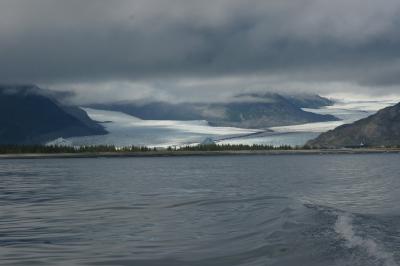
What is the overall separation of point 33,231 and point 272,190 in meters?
39.8

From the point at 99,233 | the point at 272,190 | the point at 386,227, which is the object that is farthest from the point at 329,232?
the point at 272,190

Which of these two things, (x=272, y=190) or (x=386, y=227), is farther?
(x=272, y=190)

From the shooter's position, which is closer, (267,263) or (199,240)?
(267,263)

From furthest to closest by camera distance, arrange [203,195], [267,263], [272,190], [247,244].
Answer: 1. [272,190]
2. [203,195]
3. [247,244]
4. [267,263]

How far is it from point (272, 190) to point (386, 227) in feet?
117

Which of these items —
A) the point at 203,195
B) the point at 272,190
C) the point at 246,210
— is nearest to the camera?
the point at 246,210

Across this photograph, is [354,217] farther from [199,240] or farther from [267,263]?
[267,263]

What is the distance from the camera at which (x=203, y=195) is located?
65.2 meters

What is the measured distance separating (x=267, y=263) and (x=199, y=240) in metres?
6.85

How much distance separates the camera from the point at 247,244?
31953mm

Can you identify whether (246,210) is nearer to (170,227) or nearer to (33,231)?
(170,227)

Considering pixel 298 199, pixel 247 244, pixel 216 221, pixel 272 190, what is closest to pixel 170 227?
pixel 216 221

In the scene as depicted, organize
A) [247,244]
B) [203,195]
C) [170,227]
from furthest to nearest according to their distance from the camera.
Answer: [203,195] < [170,227] < [247,244]

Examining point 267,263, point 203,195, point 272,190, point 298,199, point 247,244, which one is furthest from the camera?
point 272,190
